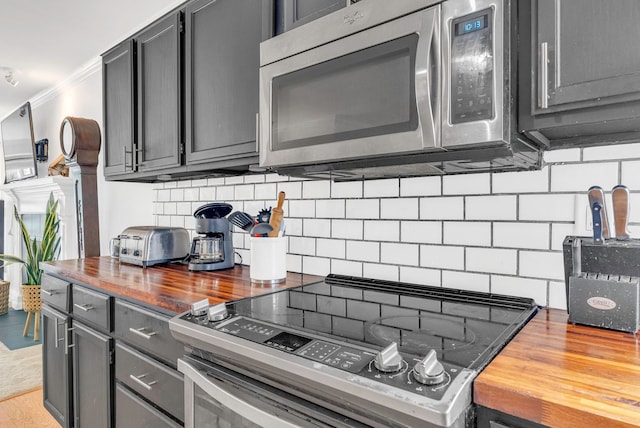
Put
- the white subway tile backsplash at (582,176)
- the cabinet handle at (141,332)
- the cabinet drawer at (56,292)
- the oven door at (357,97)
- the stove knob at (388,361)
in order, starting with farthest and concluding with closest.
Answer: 1. the cabinet drawer at (56,292)
2. the cabinet handle at (141,332)
3. the white subway tile backsplash at (582,176)
4. the oven door at (357,97)
5. the stove knob at (388,361)

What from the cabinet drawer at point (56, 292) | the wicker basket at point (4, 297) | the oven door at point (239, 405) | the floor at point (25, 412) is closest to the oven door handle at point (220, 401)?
the oven door at point (239, 405)

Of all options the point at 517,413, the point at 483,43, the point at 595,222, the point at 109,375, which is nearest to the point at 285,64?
the point at 483,43

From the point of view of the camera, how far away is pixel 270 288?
1.50 m

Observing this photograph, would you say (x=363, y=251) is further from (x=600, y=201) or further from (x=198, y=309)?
(x=600, y=201)

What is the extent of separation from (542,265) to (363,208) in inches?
26.7

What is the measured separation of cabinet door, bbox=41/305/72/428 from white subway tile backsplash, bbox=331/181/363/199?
151 centimetres

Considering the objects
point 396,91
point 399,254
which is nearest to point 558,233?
point 399,254

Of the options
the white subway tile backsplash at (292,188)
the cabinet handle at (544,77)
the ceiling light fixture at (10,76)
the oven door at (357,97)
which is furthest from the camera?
the ceiling light fixture at (10,76)

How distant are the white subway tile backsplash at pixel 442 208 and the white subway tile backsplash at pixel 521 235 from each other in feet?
0.44

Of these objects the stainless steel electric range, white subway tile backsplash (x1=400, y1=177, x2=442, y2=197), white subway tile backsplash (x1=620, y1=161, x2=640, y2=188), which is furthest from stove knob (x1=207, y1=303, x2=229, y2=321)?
white subway tile backsplash (x1=620, y1=161, x2=640, y2=188)

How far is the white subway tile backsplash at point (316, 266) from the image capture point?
1.72 meters

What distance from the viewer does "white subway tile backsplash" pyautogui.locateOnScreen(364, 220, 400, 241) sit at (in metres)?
1.49

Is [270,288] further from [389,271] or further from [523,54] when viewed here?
[523,54]

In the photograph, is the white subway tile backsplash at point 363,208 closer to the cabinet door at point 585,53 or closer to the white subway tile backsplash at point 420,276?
the white subway tile backsplash at point 420,276
